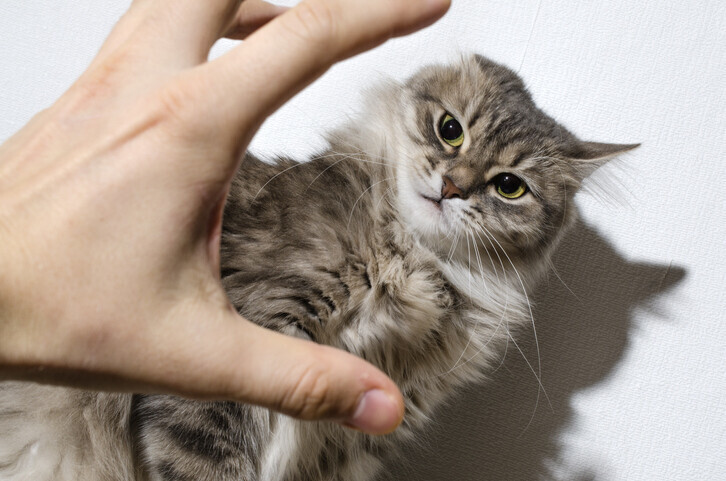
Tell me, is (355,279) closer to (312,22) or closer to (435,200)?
(435,200)

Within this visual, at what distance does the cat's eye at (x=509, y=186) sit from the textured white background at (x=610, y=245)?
0.29m

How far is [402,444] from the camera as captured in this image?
1270 millimetres

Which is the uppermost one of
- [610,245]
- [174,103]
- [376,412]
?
[174,103]

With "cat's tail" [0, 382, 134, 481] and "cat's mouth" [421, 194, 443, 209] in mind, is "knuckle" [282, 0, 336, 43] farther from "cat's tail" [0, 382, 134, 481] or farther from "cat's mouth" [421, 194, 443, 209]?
"cat's tail" [0, 382, 134, 481]

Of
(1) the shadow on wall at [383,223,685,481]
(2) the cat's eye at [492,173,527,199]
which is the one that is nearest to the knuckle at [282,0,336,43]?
(2) the cat's eye at [492,173,527,199]

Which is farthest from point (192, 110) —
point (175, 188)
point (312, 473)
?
point (312, 473)

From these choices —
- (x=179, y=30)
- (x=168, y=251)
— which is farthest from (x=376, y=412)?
(x=179, y=30)

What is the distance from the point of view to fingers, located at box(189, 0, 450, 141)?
600 millimetres

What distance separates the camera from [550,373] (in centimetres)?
129

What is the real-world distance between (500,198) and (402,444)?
0.63m

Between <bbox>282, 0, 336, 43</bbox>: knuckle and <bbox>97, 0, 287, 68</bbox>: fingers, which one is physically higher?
<bbox>282, 0, 336, 43</bbox>: knuckle

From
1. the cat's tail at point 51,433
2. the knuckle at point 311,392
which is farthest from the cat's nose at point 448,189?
the cat's tail at point 51,433

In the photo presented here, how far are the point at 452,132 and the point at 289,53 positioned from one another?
55 cm

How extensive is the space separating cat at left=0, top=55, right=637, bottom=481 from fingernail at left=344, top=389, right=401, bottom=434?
1.07ft
